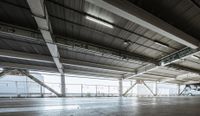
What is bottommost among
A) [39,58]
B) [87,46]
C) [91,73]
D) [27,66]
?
[91,73]

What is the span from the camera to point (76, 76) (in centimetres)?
1686

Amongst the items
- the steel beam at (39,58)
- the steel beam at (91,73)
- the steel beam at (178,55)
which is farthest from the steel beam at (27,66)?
the steel beam at (178,55)

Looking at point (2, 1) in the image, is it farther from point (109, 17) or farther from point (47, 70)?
point (47, 70)

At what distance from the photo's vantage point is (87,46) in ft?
28.3

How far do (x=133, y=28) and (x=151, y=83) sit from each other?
19585mm

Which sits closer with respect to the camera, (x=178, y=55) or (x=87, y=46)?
(x=87, y=46)

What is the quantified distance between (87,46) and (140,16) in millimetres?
4282

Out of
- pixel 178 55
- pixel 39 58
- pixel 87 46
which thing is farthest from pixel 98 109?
pixel 178 55

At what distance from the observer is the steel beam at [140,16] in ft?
15.0

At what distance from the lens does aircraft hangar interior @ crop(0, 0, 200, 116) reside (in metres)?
3.81

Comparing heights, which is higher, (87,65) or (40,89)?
(87,65)

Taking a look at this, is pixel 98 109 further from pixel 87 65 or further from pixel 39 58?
pixel 87 65

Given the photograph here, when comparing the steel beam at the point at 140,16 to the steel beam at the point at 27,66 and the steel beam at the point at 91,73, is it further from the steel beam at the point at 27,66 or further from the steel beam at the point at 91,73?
the steel beam at the point at 27,66

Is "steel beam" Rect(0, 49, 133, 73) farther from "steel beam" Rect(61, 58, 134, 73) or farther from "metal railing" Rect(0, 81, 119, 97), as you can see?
"metal railing" Rect(0, 81, 119, 97)
